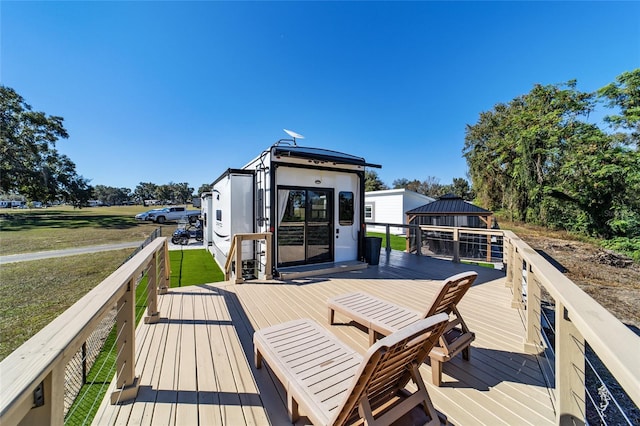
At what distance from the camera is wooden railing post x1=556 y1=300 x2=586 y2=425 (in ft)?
5.08

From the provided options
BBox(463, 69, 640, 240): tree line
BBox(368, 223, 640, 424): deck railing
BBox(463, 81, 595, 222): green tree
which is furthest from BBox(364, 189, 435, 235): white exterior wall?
BBox(368, 223, 640, 424): deck railing

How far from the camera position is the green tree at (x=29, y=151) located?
68.2 ft

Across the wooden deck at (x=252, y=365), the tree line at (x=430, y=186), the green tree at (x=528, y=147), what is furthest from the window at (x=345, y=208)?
the tree line at (x=430, y=186)

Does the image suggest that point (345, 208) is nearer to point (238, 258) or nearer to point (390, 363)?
point (238, 258)

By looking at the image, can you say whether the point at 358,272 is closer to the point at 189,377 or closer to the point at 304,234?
A: the point at 304,234

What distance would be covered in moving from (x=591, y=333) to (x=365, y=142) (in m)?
21.3

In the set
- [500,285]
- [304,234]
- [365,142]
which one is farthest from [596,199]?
[304,234]

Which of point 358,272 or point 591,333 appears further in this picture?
point 358,272

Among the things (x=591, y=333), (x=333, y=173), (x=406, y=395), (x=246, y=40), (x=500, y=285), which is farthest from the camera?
(x=246, y=40)

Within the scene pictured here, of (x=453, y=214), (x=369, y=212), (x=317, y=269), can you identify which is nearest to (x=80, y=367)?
(x=317, y=269)

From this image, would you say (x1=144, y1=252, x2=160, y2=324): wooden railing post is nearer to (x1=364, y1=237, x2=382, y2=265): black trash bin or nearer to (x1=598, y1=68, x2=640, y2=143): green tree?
(x1=364, y1=237, x2=382, y2=265): black trash bin

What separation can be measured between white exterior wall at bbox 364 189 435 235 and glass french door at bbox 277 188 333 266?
10.8 m

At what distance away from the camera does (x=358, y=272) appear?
619 cm

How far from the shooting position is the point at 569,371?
5.23 ft
